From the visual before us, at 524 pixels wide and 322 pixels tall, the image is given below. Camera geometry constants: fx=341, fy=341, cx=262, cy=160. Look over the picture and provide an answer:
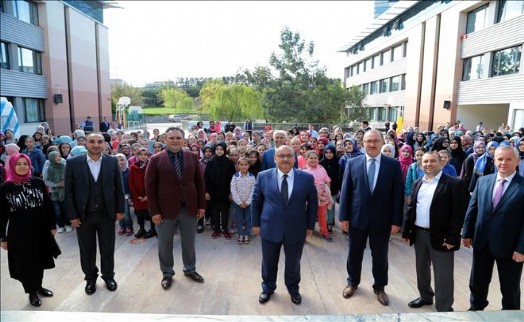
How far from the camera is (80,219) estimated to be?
3.76m

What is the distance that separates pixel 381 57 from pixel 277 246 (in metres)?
35.1

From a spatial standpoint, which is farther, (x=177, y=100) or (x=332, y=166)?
(x=177, y=100)

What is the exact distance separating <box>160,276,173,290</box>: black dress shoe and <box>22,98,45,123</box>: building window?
18426 mm

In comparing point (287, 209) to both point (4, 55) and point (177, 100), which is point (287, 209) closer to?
point (4, 55)

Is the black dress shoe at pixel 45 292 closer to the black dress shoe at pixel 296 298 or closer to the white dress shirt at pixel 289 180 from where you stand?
the black dress shoe at pixel 296 298

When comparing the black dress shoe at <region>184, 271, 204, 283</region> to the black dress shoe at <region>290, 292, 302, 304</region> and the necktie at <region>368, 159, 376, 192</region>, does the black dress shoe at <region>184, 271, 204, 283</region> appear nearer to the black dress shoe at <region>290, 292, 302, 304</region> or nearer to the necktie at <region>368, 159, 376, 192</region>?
the black dress shoe at <region>290, 292, 302, 304</region>

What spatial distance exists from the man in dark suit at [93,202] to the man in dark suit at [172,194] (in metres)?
0.41

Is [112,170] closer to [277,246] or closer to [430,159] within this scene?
[277,246]

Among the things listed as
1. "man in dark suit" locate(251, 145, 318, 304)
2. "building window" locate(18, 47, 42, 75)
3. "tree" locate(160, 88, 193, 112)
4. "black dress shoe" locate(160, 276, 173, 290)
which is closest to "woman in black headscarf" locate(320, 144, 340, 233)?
"man in dark suit" locate(251, 145, 318, 304)

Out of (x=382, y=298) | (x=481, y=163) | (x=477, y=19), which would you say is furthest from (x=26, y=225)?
(x=477, y=19)

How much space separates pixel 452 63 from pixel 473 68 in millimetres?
1520

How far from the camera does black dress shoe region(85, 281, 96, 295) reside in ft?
12.5

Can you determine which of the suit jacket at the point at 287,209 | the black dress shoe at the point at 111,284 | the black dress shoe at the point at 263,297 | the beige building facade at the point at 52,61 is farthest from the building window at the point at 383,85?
the black dress shoe at the point at 111,284

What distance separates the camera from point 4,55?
54.6ft
